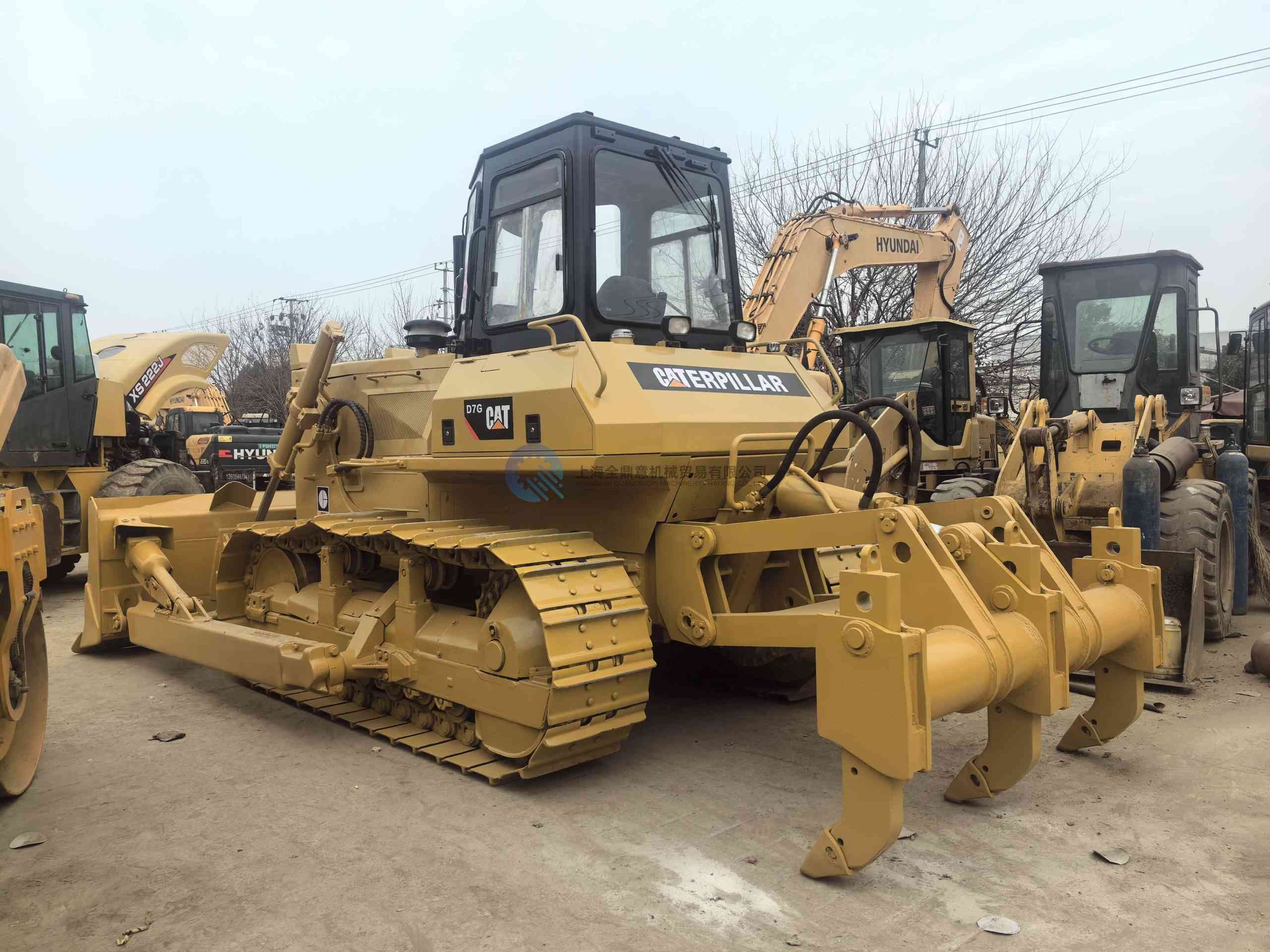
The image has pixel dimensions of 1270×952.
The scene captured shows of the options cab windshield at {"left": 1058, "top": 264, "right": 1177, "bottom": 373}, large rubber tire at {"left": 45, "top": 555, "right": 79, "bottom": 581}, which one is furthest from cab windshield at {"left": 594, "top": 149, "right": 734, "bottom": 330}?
large rubber tire at {"left": 45, "top": 555, "right": 79, "bottom": 581}

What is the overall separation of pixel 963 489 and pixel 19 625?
648cm

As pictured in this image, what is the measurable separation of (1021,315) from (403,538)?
14.4 metres

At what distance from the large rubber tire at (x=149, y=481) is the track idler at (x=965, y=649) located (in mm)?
8676

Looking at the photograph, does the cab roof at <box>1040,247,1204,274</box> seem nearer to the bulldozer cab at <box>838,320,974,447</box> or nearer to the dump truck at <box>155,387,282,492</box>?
the bulldozer cab at <box>838,320,974,447</box>

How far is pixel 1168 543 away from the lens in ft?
21.2

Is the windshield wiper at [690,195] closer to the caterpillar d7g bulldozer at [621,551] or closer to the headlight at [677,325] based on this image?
the caterpillar d7g bulldozer at [621,551]

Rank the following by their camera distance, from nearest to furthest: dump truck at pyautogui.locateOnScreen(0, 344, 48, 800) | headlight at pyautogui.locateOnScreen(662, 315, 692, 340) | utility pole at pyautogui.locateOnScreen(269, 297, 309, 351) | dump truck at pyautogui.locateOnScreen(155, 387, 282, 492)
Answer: dump truck at pyautogui.locateOnScreen(0, 344, 48, 800)
headlight at pyautogui.locateOnScreen(662, 315, 692, 340)
dump truck at pyautogui.locateOnScreen(155, 387, 282, 492)
utility pole at pyautogui.locateOnScreen(269, 297, 309, 351)

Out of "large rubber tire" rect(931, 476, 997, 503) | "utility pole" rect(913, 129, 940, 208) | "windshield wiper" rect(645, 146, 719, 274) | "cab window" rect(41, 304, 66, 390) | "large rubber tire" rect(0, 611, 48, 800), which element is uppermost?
"utility pole" rect(913, 129, 940, 208)

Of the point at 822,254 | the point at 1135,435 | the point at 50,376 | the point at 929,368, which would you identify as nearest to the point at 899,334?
the point at 929,368

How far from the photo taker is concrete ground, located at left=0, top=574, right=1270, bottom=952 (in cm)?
298

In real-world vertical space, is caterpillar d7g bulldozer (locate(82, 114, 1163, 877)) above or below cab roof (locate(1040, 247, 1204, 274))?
below

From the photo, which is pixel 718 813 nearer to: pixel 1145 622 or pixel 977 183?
pixel 1145 622

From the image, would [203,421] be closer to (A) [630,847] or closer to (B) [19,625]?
(B) [19,625]

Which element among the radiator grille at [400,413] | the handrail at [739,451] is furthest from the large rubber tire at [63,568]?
the handrail at [739,451]
